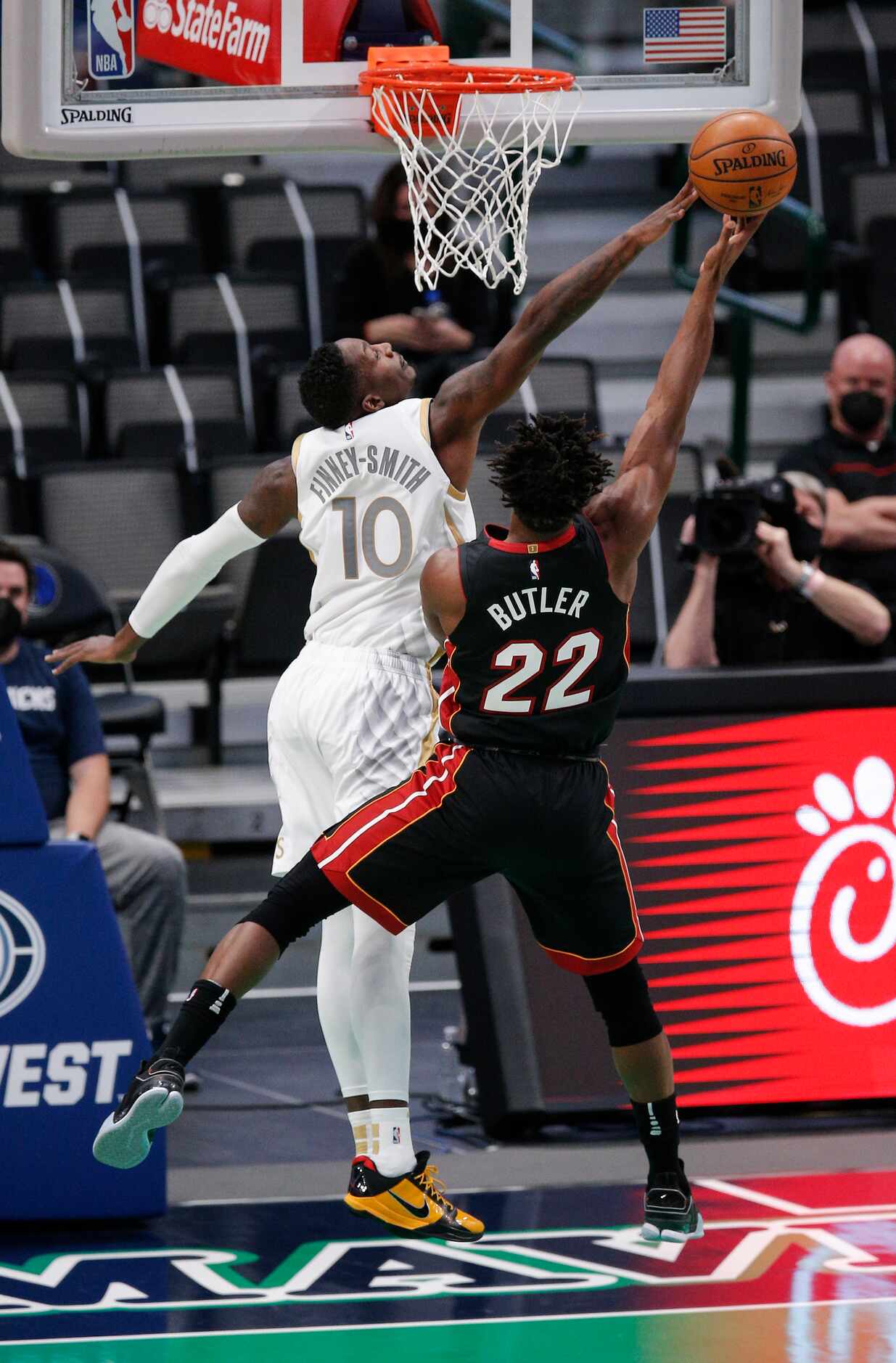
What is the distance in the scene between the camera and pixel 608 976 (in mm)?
4953

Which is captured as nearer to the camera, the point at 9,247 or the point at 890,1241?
the point at 890,1241

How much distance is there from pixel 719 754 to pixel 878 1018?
38.9 inches

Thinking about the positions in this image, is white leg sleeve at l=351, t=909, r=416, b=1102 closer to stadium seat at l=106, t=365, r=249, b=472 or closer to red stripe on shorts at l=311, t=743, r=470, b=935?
red stripe on shorts at l=311, t=743, r=470, b=935

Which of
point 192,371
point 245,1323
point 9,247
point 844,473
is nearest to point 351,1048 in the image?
point 245,1323

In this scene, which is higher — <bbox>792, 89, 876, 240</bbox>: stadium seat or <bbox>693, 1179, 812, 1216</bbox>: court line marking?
<bbox>792, 89, 876, 240</bbox>: stadium seat

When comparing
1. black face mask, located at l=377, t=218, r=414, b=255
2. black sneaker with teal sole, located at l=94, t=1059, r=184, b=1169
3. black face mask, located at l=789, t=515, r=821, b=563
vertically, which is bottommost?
black sneaker with teal sole, located at l=94, t=1059, r=184, b=1169

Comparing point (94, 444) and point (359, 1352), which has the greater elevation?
point (94, 444)

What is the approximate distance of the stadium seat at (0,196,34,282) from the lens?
12188 mm

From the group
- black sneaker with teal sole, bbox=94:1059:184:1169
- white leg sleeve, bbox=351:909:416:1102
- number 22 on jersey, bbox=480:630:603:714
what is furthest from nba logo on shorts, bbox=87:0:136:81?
black sneaker with teal sole, bbox=94:1059:184:1169

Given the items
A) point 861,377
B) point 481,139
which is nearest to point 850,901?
point 861,377

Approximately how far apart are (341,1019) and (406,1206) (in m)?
0.52

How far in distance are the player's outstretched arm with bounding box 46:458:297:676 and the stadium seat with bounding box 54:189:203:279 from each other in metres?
7.10

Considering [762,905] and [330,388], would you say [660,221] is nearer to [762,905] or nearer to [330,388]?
[330,388]

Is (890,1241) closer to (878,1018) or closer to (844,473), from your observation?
(878,1018)
